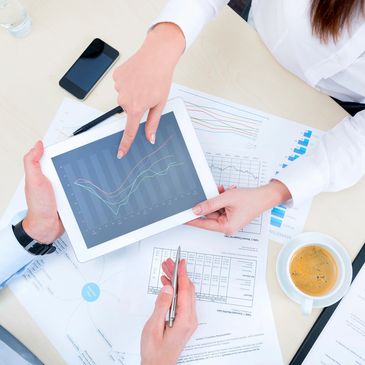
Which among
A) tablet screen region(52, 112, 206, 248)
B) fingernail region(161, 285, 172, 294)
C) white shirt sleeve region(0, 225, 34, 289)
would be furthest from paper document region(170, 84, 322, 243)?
white shirt sleeve region(0, 225, 34, 289)

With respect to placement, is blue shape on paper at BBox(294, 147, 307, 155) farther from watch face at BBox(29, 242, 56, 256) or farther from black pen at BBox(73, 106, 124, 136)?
watch face at BBox(29, 242, 56, 256)

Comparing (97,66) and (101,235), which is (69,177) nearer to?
(101,235)

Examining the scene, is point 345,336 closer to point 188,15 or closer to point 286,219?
point 286,219

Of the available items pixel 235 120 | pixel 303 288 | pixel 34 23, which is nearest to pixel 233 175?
pixel 235 120

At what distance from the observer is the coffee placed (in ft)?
2.34

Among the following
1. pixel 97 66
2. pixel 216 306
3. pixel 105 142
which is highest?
pixel 97 66

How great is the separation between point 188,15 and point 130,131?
22 cm

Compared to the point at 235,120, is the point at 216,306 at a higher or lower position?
lower

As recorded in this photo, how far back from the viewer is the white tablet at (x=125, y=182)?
700 mm

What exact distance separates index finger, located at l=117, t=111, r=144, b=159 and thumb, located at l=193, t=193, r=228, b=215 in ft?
0.46

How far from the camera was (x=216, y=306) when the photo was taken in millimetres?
739

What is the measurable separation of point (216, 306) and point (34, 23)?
1.95 feet

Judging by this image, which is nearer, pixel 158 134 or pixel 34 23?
pixel 158 134

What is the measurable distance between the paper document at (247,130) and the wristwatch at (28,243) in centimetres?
32
